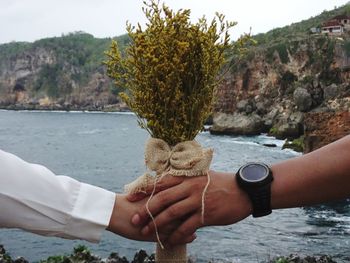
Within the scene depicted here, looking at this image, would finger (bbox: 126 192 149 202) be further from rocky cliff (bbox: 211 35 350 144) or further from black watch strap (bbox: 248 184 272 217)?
rocky cliff (bbox: 211 35 350 144)

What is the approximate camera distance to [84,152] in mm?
58031

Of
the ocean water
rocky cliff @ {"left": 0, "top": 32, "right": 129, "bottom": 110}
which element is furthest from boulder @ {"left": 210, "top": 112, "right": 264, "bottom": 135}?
rocky cliff @ {"left": 0, "top": 32, "right": 129, "bottom": 110}

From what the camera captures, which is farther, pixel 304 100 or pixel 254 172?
pixel 304 100

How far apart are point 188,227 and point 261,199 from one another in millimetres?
368

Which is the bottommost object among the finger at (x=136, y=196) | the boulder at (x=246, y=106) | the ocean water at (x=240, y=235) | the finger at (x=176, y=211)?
the boulder at (x=246, y=106)

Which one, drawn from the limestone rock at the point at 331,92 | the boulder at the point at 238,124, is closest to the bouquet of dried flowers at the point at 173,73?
the limestone rock at the point at 331,92

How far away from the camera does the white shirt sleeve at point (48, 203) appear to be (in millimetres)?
2039

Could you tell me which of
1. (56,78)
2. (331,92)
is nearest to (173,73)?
(331,92)

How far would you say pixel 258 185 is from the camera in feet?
8.10

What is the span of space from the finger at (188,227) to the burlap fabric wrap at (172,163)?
0.39 feet

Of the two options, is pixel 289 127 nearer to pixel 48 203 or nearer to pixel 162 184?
pixel 162 184

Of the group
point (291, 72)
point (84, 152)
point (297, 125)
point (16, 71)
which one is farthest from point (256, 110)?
point (16, 71)

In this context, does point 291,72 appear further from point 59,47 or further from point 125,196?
point 59,47

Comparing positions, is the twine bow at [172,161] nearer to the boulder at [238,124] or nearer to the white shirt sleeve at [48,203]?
the white shirt sleeve at [48,203]
